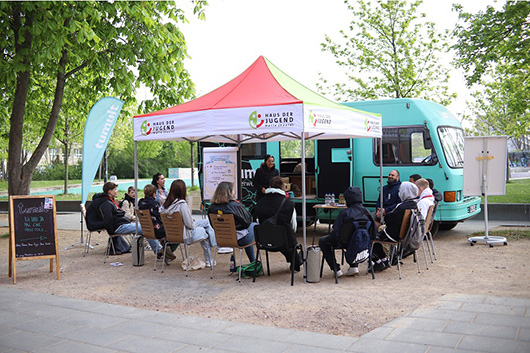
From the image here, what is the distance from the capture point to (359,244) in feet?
23.9

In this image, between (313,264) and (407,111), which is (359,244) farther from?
(407,111)

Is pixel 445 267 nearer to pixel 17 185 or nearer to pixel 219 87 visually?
pixel 219 87

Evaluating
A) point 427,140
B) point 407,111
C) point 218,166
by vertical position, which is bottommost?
point 218,166

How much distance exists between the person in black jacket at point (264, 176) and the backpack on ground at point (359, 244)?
416 centimetres

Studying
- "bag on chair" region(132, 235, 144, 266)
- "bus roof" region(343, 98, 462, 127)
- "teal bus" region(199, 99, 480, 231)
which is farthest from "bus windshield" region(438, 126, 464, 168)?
"bag on chair" region(132, 235, 144, 266)

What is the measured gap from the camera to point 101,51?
11.8 metres

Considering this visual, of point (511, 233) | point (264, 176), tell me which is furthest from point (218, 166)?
point (511, 233)

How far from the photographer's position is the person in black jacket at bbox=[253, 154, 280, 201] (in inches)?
445

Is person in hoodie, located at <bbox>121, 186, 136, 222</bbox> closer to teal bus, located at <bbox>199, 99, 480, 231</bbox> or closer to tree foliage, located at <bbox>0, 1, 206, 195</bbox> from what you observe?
tree foliage, located at <bbox>0, 1, 206, 195</bbox>

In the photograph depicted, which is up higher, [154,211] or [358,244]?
[154,211]

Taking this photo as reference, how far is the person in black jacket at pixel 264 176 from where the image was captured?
11312 millimetres

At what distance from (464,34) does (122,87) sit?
801 cm

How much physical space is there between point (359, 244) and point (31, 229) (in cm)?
467

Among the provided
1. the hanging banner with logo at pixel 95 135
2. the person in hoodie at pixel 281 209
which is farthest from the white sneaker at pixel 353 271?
the hanging banner with logo at pixel 95 135
